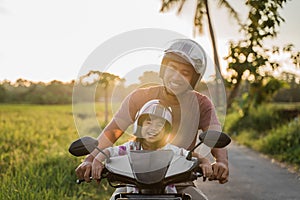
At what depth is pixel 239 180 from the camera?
8.01 meters

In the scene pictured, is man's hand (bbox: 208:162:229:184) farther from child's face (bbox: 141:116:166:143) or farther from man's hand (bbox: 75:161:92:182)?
man's hand (bbox: 75:161:92:182)

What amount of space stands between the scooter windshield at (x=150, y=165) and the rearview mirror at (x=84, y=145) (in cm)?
21

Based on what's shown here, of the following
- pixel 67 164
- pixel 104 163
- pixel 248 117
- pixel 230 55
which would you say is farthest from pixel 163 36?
pixel 248 117

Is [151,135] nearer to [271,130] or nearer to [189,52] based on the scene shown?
[189,52]

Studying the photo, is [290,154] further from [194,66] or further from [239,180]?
[194,66]

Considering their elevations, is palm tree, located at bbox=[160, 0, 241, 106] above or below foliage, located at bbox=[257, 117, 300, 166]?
above

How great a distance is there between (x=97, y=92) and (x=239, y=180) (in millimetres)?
5346

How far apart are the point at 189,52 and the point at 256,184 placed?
504cm

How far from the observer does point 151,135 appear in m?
2.73

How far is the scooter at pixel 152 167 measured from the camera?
101 inches

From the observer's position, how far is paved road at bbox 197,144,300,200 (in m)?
6.79

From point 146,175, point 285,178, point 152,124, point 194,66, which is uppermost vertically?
point 194,66

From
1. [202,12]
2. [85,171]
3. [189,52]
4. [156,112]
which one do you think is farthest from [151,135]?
[202,12]

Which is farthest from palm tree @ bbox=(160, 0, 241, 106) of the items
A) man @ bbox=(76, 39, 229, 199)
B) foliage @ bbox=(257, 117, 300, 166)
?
man @ bbox=(76, 39, 229, 199)
